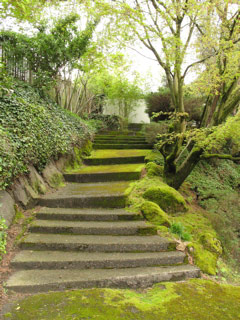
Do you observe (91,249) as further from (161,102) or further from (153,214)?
(161,102)

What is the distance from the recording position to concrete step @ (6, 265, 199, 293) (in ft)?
8.68

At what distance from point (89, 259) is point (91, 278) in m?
0.33

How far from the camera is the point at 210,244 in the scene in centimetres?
381

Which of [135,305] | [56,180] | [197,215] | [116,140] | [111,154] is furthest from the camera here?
[116,140]

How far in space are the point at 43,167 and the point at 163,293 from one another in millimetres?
3757

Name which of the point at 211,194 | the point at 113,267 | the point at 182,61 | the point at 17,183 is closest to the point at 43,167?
the point at 17,183

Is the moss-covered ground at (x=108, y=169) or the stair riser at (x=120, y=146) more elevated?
the stair riser at (x=120, y=146)

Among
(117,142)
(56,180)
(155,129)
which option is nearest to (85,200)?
(56,180)

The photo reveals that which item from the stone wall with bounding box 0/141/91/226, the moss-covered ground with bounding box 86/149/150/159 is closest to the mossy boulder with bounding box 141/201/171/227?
the stone wall with bounding box 0/141/91/226

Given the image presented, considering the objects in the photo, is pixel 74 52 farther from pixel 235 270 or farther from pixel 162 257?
pixel 235 270

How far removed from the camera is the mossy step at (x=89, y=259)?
9.84 ft

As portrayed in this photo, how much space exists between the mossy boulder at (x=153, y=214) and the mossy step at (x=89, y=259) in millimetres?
768

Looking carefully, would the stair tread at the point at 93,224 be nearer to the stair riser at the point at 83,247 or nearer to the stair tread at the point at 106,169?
the stair riser at the point at 83,247

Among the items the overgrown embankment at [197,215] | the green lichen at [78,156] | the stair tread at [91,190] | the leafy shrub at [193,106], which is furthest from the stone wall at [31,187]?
the leafy shrub at [193,106]
